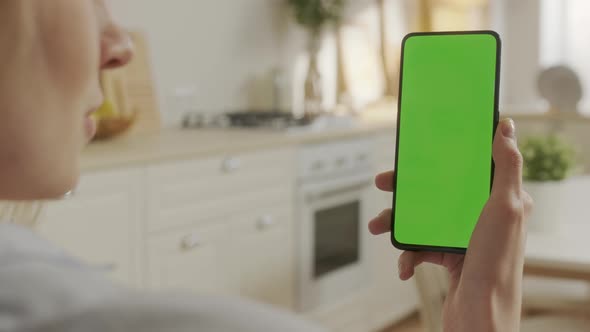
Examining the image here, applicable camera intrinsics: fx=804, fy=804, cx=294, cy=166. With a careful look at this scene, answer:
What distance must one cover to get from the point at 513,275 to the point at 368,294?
2.42m

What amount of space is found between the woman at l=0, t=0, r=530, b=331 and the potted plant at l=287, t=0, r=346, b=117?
2596 millimetres

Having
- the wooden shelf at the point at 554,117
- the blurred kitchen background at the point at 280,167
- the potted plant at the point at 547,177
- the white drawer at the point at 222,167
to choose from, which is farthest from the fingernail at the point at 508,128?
the wooden shelf at the point at 554,117

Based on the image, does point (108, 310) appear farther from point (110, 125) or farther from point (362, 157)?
point (362, 157)

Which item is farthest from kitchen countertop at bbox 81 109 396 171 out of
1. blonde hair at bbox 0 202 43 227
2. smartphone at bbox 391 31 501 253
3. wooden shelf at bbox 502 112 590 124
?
smartphone at bbox 391 31 501 253

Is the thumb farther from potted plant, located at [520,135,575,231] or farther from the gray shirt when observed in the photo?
potted plant, located at [520,135,575,231]

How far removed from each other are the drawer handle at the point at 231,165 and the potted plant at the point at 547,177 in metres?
0.84

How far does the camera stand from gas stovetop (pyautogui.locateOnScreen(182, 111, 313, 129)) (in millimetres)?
2451

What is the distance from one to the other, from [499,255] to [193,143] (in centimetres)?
187

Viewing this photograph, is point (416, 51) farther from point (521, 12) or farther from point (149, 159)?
point (521, 12)

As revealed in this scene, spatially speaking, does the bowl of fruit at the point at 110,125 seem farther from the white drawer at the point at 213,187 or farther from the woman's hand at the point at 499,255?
the woman's hand at the point at 499,255

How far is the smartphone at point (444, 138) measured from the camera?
0.27 m

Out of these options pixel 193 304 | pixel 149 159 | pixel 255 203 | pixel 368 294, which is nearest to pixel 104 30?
pixel 193 304

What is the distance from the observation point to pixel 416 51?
0.29 m

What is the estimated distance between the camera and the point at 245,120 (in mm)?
2525
